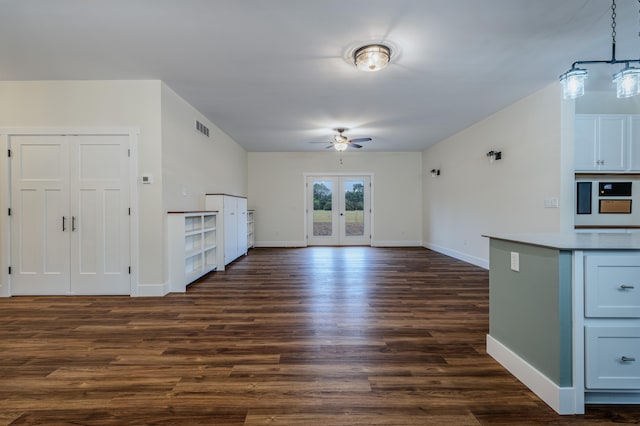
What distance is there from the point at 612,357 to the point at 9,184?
608 cm

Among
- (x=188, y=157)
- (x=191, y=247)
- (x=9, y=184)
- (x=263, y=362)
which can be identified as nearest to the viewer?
(x=263, y=362)

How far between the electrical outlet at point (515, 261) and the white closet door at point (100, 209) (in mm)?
4155

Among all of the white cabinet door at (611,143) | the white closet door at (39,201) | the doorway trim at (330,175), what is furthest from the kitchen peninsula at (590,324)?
the doorway trim at (330,175)

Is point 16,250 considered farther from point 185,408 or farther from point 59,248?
point 185,408

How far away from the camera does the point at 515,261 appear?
1.88 metres

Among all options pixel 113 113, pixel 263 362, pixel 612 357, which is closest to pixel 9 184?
pixel 113 113

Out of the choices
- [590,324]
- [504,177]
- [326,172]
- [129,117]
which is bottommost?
[590,324]

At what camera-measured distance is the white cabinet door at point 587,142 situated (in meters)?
3.51

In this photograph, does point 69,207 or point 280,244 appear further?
point 280,244

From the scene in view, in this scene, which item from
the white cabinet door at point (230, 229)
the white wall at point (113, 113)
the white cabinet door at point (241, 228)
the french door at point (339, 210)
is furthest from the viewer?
the french door at point (339, 210)

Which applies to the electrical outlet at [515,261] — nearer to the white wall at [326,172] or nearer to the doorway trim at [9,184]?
the doorway trim at [9,184]

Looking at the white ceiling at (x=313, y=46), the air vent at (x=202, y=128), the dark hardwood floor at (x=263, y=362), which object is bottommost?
the dark hardwood floor at (x=263, y=362)

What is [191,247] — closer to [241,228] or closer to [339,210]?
[241,228]

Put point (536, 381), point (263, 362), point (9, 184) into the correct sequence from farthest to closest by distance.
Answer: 1. point (9, 184)
2. point (263, 362)
3. point (536, 381)
